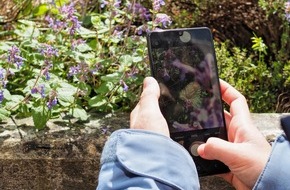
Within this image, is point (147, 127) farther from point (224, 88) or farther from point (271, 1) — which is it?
point (271, 1)

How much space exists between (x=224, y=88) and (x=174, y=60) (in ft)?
0.53

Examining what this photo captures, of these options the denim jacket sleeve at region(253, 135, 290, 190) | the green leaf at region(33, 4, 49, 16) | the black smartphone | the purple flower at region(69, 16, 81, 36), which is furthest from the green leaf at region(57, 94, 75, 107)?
the denim jacket sleeve at region(253, 135, 290, 190)

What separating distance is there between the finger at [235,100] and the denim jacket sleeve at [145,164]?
1.44ft

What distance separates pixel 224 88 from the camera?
6.14ft

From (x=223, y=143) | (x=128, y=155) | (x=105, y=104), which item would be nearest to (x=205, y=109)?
(x=223, y=143)

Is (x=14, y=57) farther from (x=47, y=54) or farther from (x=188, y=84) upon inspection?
(x=188, y=84)

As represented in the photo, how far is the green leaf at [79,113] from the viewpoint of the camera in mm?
2490

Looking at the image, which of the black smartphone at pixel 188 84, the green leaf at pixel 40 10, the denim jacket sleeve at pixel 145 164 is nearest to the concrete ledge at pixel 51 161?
the black smartphone at pixel 188 84

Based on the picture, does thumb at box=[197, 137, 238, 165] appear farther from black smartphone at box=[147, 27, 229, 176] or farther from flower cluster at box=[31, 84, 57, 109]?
flower cluster at box=[31, 84, 57, 109]

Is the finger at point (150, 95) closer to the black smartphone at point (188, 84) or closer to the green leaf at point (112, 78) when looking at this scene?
the black smartphone at point (188, 84)

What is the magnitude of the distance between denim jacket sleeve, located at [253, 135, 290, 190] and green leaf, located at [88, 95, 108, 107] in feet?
Answer: 4.30

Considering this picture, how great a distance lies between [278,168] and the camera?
52.7 inches

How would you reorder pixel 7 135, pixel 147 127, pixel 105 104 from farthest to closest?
pixel 105 104 → pixel 7 135 → pixel 147 127

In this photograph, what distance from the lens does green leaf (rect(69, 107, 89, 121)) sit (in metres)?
2.49
